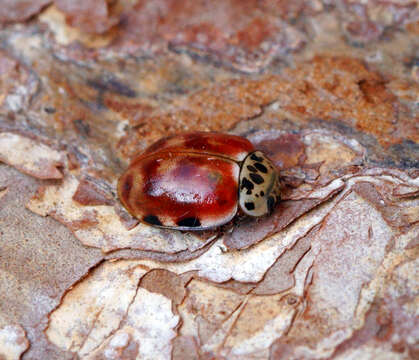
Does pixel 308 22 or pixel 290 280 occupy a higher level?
pixel 308 22

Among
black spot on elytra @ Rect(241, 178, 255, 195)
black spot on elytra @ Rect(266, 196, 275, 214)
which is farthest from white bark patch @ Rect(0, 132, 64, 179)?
black spot on elytra @ Rect(266, 196, 275, 214)

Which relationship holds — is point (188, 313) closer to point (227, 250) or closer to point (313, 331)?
point (227, 250)

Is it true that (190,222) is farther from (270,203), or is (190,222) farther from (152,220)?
(270,203)

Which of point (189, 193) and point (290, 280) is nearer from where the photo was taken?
point (290, 280)

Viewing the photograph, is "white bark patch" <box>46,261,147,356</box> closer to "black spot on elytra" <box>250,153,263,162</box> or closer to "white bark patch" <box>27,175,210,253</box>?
"white bark patch" <box>27,175,210,253</box>

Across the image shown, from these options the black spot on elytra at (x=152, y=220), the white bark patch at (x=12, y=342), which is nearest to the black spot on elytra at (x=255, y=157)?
the black spot on elytra at (x=152, y=220)

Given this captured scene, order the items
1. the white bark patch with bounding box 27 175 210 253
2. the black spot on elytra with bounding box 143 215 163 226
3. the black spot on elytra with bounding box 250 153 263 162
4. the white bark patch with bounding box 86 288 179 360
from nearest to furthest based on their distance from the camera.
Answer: the white bark patch with bounding box 86 288 179 360, the white bark patch with bounding box 27 175 210 253, the black spot on elytra with bounding box 143 215 163 226, the black spot on elytra with bounding box 250 153 263 162

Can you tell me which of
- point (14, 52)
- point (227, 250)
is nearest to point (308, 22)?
point (227, 250)
